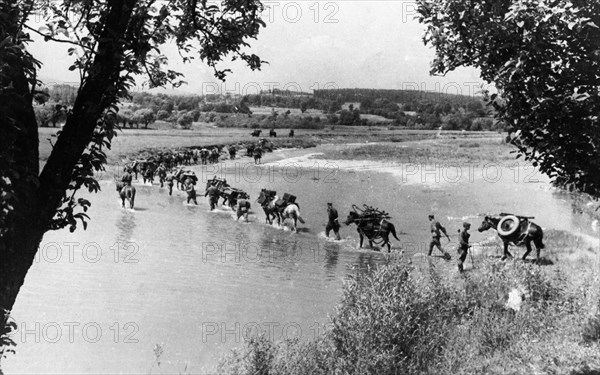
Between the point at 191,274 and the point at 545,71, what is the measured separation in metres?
14.4

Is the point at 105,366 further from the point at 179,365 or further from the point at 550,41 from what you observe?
the point at 550,41

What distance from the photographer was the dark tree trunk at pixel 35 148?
5.46 m

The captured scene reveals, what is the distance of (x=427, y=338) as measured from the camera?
10562 mm

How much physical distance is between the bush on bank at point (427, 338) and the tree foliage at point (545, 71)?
3.69 m

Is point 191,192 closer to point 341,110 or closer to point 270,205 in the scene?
point 270,205

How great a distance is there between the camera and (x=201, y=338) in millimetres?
13203

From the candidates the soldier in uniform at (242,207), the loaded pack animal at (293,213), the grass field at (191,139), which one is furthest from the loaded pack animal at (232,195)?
the grass field at (191,139)

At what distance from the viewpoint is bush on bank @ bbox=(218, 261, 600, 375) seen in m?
9.46

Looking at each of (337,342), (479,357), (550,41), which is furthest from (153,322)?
(550,41)

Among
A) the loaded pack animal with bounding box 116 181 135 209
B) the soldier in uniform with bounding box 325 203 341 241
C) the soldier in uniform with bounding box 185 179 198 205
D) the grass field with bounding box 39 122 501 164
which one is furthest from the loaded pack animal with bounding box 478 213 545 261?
the grass field with bounding box 39 122 501 164

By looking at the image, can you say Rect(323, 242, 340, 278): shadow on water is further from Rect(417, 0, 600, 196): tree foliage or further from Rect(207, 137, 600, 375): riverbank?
Rect(417, 0, 600, 196): tree foliage

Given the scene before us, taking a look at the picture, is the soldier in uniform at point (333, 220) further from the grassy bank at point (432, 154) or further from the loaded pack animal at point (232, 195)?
the grassy bank at point (432, 154)

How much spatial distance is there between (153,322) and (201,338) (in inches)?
72.7

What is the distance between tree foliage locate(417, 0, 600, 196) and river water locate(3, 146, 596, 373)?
6348 mm
